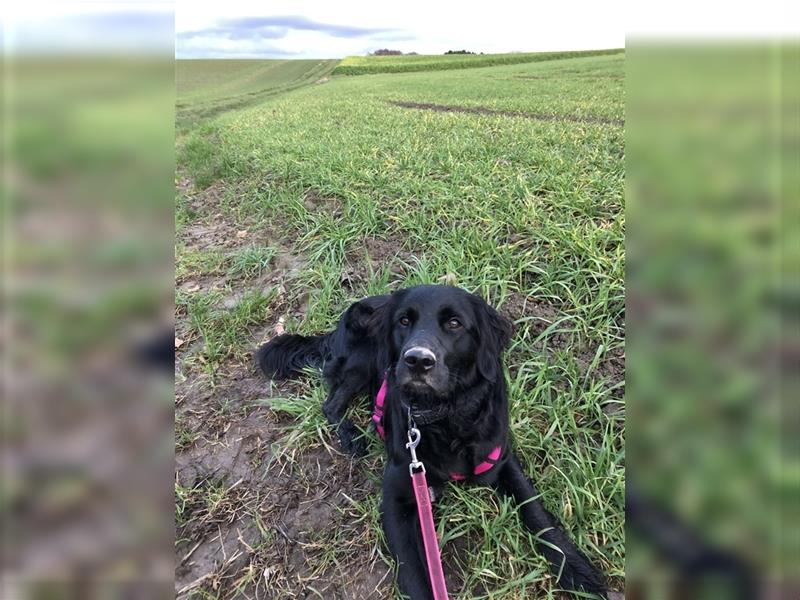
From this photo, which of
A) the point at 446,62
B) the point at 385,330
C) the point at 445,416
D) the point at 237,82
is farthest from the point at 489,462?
the point at 446,62

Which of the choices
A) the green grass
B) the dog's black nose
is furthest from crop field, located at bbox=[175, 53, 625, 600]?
the green grass

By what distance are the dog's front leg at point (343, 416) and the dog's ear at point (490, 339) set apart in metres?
0.88

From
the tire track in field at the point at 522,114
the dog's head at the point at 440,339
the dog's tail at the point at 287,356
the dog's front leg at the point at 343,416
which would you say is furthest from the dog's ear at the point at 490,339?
the tire track in field at the point at 522,114

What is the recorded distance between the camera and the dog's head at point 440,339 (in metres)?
2.20

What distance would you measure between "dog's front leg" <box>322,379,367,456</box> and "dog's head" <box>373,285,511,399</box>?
496mm

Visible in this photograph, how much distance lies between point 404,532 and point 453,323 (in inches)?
38.8

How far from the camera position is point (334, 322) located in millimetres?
3783

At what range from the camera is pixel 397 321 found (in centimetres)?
257

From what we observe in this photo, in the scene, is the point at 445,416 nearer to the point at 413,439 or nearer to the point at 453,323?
the point at 413,439

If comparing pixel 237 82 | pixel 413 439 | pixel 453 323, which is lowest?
pixel 413 439

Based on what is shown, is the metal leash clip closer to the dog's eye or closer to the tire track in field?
the dog's eye
